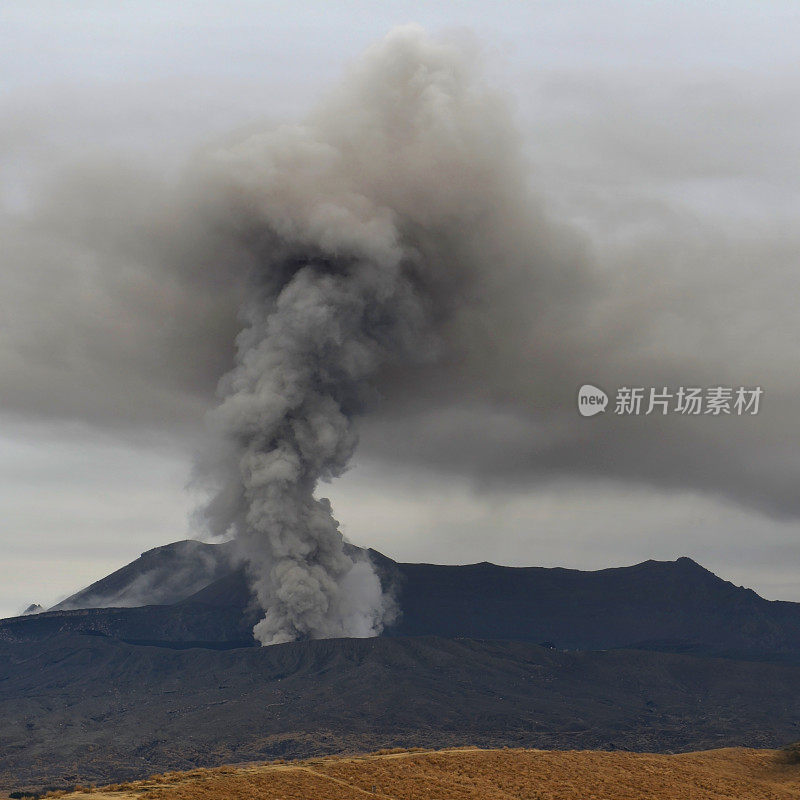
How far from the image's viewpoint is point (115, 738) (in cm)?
10625

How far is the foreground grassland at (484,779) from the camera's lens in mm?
39594

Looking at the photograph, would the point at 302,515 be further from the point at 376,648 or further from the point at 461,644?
the point at 461,644

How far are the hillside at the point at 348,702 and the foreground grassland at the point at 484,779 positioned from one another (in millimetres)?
49038

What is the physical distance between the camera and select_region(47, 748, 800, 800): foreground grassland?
39.6 meters

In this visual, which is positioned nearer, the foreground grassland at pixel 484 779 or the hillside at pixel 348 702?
the foreground grassland at pixel 484 779

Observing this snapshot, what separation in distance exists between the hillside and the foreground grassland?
49038 millimetres

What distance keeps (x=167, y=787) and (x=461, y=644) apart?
117146mm

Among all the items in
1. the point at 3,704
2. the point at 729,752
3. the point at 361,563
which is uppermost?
the point at 361,563

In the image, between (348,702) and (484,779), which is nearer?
(484,779)

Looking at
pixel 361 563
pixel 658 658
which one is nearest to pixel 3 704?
pixel 361 563

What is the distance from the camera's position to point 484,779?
4388cm

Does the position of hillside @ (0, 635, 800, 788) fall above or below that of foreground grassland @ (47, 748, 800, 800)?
below

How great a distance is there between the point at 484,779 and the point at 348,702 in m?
77.5

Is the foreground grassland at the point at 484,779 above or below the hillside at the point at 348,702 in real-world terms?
above
